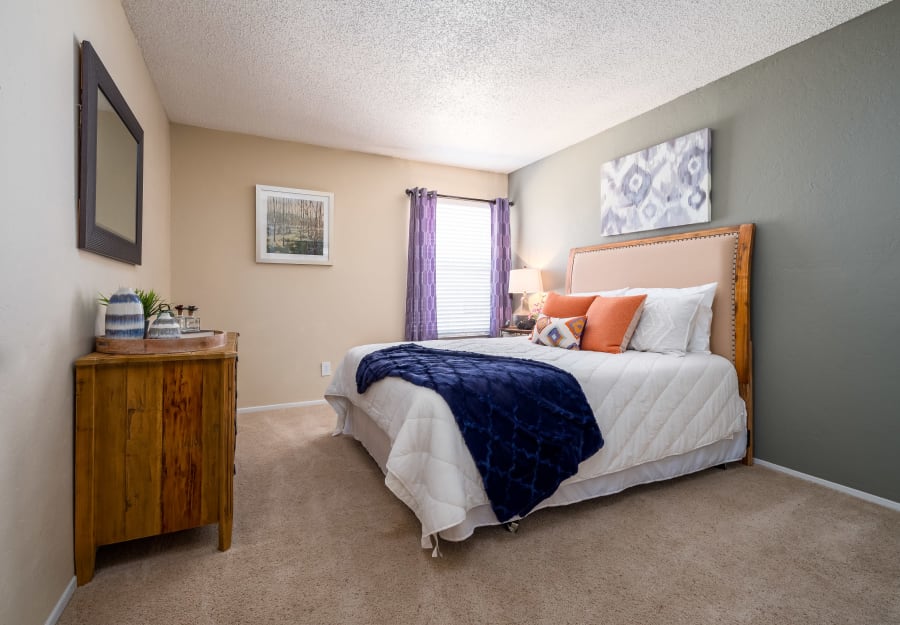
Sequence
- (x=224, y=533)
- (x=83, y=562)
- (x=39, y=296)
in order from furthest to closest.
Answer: (x=224, y=533)
(x=83, y=562)
(x=39, y=296)

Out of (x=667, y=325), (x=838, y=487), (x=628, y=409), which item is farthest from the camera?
(x=667, y=325)

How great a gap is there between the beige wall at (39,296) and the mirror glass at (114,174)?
0.22 metres

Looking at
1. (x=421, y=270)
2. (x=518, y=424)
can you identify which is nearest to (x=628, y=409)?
(x=518, y=424)

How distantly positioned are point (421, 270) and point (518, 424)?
9.58ft

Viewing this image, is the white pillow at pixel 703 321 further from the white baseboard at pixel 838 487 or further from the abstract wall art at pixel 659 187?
the white baseboard at pixel 838 487

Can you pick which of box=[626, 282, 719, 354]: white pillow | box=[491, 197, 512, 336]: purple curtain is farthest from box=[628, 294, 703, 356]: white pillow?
box=[491, 197, 512, 336]: purple curtain

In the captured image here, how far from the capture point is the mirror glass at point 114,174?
183cm

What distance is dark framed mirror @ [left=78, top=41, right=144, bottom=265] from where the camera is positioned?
64.9 inches

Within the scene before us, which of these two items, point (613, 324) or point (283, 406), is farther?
point (283, 406)

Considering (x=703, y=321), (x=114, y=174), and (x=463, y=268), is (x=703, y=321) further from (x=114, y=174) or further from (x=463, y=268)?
(x=114, y=174)

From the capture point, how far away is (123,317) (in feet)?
5.69

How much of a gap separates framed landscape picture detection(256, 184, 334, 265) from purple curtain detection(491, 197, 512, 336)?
1.82 m

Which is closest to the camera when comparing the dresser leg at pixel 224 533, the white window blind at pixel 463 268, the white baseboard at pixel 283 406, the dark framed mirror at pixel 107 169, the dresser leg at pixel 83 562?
the dresser leg at pixel 83 562

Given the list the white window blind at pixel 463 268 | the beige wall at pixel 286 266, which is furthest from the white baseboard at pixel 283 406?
the white window blind at pixel 463 268
